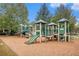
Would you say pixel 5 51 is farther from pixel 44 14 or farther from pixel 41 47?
pixel 44 14

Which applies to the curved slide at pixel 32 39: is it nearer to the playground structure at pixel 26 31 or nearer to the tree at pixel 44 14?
the playground structure at pixel 26 31

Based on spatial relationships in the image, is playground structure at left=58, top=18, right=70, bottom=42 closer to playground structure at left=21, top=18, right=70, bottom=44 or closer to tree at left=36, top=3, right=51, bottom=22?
playground structure at left=21, top=18, right=70, bottom=44

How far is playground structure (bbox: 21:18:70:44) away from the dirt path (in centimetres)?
9

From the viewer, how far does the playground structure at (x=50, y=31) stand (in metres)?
5.39

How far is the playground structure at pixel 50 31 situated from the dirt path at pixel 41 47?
9 centimetres

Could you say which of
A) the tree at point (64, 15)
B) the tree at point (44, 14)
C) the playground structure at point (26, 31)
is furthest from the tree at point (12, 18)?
the tree at point (64, 15)

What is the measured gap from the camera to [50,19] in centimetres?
536

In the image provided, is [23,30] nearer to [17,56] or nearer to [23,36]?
[23,36]

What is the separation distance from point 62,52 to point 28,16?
2.87ft

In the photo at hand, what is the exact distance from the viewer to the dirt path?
5324 mm

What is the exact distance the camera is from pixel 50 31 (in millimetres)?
5453

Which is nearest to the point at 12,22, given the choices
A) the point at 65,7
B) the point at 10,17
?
the point at 10,17

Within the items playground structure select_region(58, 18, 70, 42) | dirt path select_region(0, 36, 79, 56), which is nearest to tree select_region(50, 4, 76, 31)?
playground structure select_region(58, 18, 70, 42)

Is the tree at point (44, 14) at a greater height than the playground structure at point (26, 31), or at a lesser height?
greater
